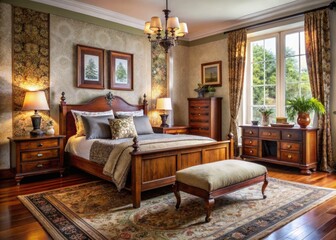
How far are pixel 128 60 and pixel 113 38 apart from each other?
1.75 feet

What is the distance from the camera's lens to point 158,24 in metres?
3.40

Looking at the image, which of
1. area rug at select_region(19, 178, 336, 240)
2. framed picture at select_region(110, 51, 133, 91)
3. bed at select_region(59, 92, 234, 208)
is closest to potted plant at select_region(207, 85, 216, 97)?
framed picture at select_region(110, 51, 133, 91)

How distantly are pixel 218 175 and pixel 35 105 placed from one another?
3053 millimetres

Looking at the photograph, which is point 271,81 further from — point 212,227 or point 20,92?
point 20,92

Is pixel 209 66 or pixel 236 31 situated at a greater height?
pixel 236 31

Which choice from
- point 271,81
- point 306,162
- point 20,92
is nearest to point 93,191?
point 20,92

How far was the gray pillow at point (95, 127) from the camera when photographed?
13.7 feet

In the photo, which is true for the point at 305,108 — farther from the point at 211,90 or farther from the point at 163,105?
the point at 163,105

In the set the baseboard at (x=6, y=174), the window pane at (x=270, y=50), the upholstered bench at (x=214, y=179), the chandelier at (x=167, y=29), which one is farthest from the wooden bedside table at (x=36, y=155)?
the window pane at (x=270, y=50)

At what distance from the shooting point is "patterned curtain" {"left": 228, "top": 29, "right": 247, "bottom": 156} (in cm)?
564

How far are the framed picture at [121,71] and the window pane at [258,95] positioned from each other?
108 inches

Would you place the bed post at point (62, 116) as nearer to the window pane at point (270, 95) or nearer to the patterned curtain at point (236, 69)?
the patterned curtain at point (236, 69)

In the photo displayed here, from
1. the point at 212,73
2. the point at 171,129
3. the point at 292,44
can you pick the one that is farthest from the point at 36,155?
the point at 292,44

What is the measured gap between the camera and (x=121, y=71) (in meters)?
5.47
